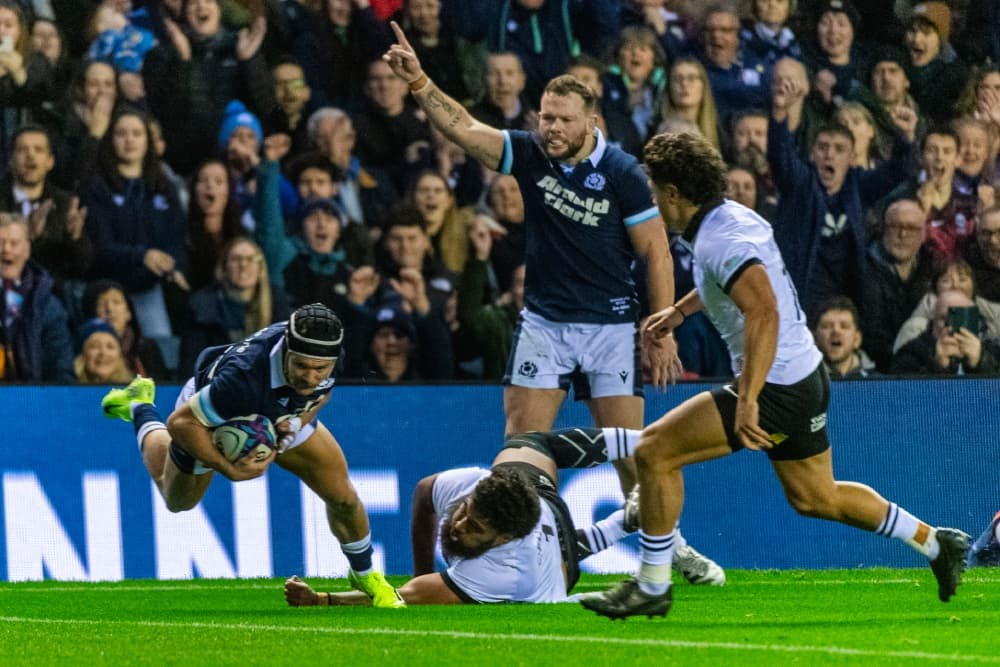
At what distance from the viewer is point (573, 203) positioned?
10.5m

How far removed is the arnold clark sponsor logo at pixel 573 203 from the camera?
1053cm

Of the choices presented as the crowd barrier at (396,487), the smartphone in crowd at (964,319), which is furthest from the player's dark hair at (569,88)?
the smartphone in crowd at (964,319)

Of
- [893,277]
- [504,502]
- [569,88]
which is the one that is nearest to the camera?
[504,502]

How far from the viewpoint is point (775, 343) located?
24.7 feet

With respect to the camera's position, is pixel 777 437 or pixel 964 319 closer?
pixel 777 437

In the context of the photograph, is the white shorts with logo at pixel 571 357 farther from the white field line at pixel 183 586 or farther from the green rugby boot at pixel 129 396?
the green rugby boot at pixel 129 396

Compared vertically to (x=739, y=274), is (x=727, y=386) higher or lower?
lower

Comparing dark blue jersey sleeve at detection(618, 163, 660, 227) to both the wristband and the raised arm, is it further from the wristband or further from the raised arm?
the wristband

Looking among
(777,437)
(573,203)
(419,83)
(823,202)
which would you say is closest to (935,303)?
(823,202)

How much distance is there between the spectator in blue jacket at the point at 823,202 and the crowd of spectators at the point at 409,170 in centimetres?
2

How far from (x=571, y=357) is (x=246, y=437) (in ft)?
7.63

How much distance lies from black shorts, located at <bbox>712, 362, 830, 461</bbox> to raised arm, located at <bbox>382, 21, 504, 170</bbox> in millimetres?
3027

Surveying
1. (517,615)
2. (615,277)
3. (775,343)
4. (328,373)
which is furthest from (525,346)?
(775,343)

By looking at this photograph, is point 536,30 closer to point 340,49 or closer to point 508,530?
point 340,49
